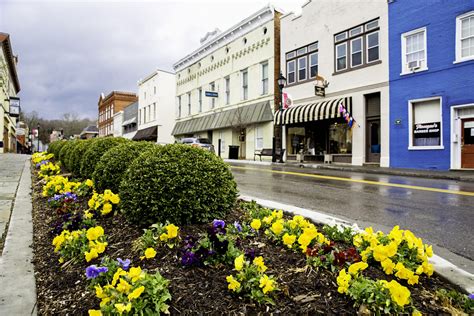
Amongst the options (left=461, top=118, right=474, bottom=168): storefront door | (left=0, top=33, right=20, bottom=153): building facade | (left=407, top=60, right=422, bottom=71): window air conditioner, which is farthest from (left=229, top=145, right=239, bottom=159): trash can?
(left=0, top=33, right=20, bottom=153): building facade

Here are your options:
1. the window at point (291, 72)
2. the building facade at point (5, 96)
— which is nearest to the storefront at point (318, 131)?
the window at point (291, 72)

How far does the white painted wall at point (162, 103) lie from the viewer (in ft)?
135

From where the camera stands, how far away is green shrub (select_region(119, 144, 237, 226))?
328 cm

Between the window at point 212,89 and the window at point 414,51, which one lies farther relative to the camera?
the window at point 212,89

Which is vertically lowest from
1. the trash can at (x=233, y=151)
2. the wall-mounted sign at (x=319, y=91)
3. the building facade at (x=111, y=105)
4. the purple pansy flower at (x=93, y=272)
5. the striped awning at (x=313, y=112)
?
the purple pansy flower at (x=93, y=272)

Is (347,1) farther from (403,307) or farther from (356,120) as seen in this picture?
(403,307)

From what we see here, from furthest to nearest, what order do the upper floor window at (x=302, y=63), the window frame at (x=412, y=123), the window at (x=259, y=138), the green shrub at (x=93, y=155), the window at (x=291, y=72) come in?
the window at (x=259, y=138) → the window at (x=291, y=72) → the upper floor window at (x=302, y=63) → the window frame at (x=412, y=123) → the green shrub at (x=93, y=155)

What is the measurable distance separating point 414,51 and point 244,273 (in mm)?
16574

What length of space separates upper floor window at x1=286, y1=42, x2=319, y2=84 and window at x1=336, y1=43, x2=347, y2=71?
5.39ft

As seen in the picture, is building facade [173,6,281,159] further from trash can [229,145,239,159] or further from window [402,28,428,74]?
window [402,28,428,74]

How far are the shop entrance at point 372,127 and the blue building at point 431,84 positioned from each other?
3.49ft

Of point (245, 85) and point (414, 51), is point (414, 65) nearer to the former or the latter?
point (414, 51)

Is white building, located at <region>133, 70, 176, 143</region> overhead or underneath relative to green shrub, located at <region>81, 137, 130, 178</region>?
overhead

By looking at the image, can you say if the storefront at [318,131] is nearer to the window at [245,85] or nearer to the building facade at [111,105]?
the window at [245,85]
